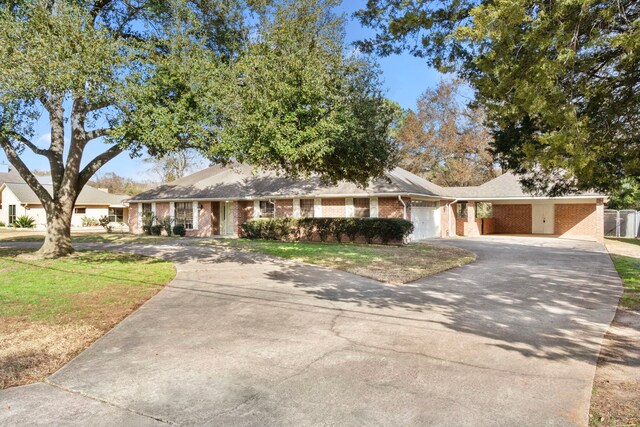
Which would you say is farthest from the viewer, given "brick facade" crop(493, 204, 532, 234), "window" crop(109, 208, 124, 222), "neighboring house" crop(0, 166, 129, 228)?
"window" crop(109, 208, 124, 222)

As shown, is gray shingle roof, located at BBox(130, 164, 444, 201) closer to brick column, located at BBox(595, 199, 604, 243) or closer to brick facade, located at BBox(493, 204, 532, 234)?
brick facade, located at BBox(493, 204, 532, 234)

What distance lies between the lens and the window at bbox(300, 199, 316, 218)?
22.3 meters

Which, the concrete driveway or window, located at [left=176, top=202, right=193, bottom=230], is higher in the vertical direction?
window, located at [left=176, top=202, right=193, bottom=230]

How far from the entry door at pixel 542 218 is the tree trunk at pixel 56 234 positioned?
2681 centimetres

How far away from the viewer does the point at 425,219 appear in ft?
74.7

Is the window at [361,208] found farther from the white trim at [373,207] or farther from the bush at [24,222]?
the bush at [24,222]

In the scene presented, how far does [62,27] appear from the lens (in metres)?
8.74

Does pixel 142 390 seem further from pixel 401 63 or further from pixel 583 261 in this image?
pixel 583 261

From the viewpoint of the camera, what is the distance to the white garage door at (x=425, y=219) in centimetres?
2133

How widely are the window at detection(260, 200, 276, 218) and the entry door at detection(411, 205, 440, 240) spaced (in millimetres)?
8087

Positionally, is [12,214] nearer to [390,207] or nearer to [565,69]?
[390,207]

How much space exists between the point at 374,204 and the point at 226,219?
10597 millimetres

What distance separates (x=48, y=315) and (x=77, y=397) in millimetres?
3402

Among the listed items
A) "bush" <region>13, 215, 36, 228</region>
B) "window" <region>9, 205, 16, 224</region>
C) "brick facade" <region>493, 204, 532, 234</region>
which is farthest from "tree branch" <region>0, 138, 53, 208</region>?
"window" <region>9, 205, 16, 224</region>
